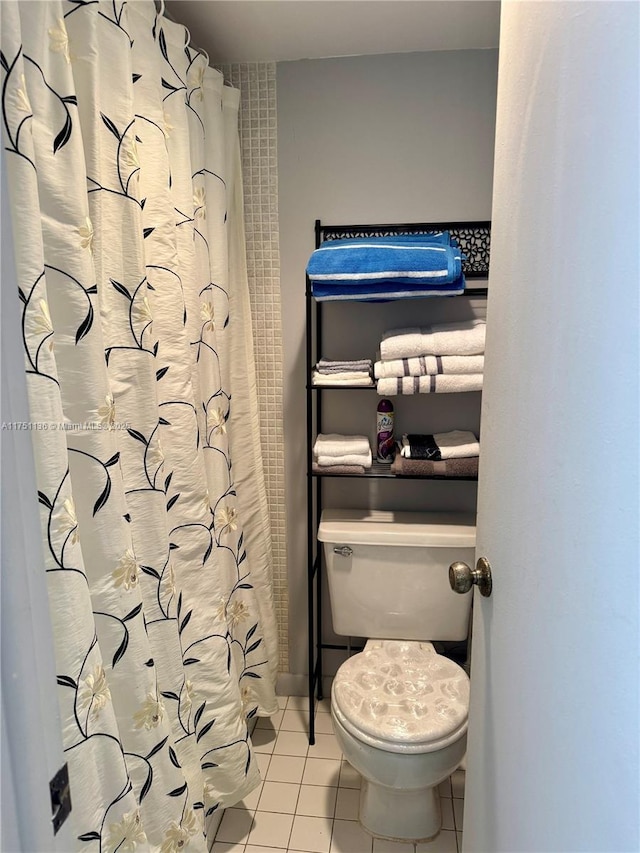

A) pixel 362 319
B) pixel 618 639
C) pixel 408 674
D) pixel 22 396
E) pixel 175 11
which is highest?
pixel 175 11

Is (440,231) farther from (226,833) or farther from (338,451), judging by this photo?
(226,833)

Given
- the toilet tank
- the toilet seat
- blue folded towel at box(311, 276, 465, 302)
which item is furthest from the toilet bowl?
blue folded towel at box(311, 276, 465, 302)

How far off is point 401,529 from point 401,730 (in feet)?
1.92

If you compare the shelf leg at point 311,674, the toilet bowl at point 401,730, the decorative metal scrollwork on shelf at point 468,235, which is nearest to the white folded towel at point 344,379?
the decorative metal scrollwork on shelf at point 468,235

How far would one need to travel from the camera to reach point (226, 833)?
5.39 feet

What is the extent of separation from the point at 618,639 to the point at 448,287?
1.30 meters

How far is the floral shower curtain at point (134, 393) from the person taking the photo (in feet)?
2.97

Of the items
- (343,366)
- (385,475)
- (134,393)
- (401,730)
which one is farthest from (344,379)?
(401,730)

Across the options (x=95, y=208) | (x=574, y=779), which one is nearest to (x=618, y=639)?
(x=574, y=779)

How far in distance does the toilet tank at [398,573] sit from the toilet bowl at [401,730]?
Result: 13 cm

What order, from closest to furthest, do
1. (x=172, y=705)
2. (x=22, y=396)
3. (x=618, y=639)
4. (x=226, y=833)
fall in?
1. (x=618, y=639)
2. (x=22, y=396)
3. (x=172, y=705)
4. (x=226, y=833)

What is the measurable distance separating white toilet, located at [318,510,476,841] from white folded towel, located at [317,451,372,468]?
0.22m

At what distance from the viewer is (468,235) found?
1.83 m

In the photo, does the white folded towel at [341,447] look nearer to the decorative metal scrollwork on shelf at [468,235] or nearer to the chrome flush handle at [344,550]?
the chrome flush handle at [344,550]
